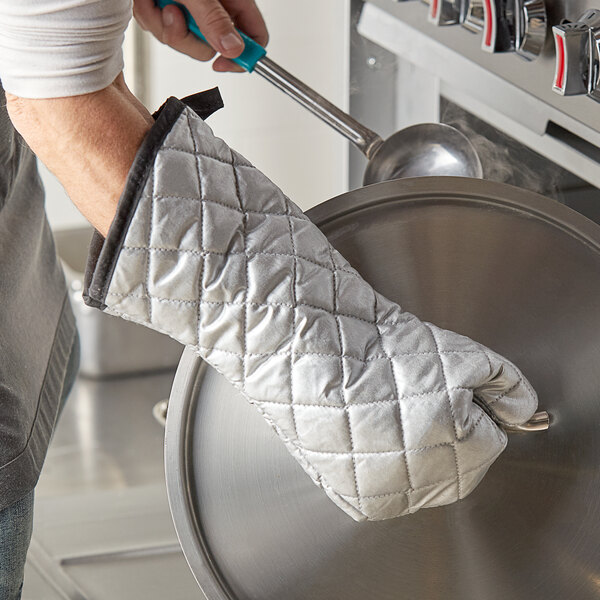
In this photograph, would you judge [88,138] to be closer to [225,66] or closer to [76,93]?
[76,93]

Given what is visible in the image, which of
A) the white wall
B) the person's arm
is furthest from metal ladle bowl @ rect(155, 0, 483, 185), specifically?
the white wall

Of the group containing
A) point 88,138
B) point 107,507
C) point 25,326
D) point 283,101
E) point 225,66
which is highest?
point 88,138

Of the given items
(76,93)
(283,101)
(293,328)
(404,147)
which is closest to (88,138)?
(76,93)

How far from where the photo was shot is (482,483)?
59cm

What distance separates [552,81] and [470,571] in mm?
406

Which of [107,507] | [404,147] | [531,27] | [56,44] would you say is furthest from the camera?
[107,507]

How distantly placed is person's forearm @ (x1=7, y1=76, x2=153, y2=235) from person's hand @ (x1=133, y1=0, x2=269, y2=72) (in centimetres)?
32

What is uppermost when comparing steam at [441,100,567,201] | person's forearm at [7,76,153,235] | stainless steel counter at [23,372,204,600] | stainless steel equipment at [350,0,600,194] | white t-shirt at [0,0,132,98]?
white t-shirt at [0,0,132,98]

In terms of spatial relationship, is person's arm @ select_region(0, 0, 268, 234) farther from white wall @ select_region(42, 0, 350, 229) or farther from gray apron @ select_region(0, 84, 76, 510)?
white wall @ select_region(42, 0, 350, 229)

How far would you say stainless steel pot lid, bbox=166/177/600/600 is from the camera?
1.88ft

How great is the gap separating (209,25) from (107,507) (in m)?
0.70

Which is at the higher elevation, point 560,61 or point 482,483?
point 560,61

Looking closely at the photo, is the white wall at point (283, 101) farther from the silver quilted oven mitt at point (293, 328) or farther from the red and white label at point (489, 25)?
the silver quilted oven mitt at point (293, 328)

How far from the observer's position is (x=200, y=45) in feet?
2.75
